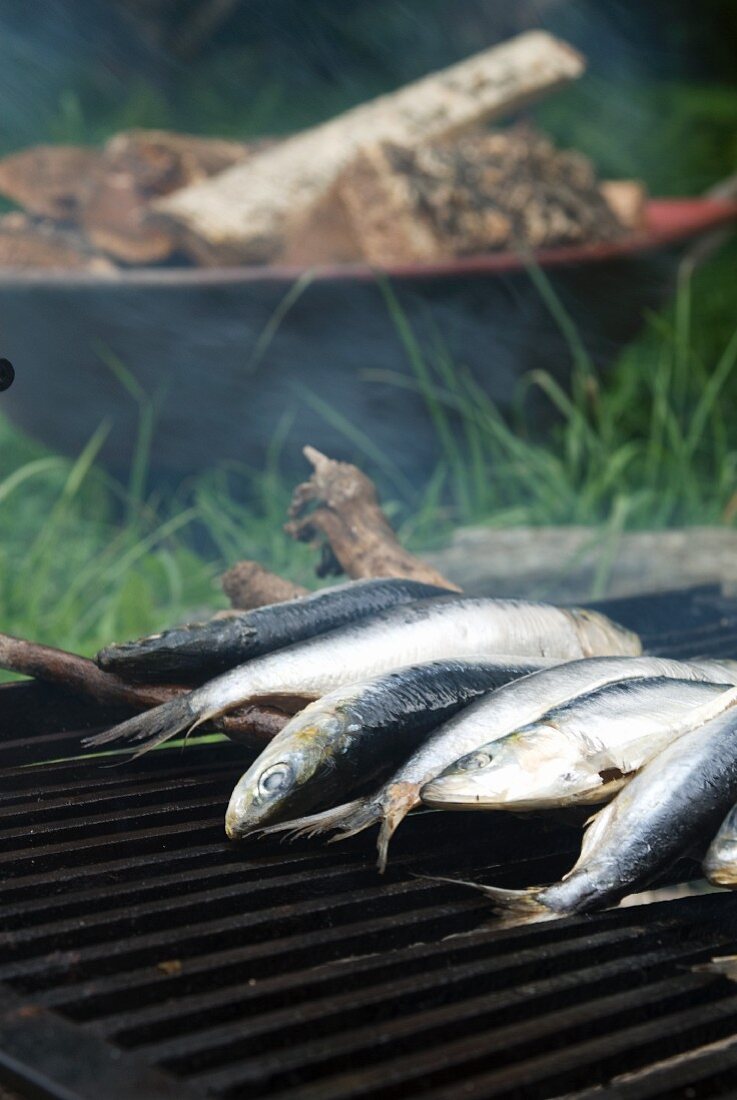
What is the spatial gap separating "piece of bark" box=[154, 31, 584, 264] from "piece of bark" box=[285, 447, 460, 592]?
1.85 metres

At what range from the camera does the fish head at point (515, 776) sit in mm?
1773

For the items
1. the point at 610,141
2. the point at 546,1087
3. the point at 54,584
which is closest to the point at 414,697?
the point at 546,1087

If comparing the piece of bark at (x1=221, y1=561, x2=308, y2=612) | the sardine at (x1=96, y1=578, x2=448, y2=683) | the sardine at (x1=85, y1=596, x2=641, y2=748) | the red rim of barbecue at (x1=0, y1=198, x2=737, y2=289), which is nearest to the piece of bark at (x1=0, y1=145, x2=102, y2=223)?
the red rim of barbecue at (x1=0, y1=198, x2=737, y2=289)

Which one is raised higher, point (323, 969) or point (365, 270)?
point (365, 270)

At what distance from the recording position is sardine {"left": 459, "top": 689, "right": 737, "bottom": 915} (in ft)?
5.50

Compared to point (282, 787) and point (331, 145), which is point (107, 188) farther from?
point (282, 787)

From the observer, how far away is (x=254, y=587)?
3062mm

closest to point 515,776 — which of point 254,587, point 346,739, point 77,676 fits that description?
point 346,739

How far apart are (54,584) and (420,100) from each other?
2.64 m

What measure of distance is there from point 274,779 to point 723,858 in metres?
0.66

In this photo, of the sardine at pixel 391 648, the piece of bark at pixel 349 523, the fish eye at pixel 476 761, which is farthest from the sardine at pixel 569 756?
the piece of bark at pixel 349 523

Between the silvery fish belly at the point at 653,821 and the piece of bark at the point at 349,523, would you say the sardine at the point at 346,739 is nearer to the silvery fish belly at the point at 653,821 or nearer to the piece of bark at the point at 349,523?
the silvery fish belly at the point at 653,821

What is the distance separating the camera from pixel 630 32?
8.51m

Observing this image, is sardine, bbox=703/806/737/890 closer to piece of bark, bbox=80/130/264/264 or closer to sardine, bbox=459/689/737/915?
sardine, bbox=459/689/737/915
